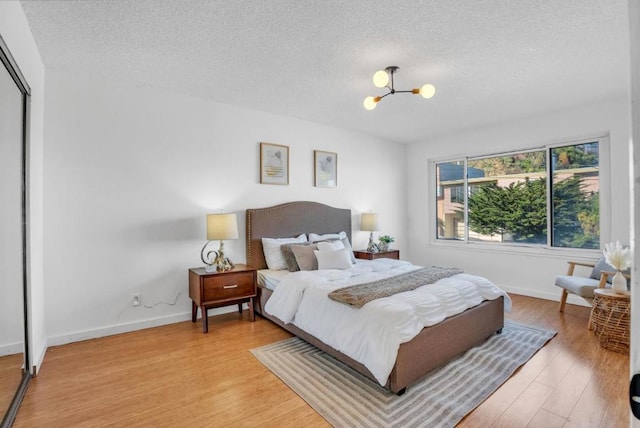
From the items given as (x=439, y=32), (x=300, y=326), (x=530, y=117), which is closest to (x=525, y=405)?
(x=300, y=326)

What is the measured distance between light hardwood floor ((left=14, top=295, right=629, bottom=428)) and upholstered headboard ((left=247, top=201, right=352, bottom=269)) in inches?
46.5

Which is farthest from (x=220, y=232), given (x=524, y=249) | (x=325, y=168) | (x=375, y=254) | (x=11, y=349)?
(x=524, y=249)

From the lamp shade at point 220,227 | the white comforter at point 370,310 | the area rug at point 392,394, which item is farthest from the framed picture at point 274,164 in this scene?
the area rug at point 392,394

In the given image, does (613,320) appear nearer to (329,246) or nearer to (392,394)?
(392,394)

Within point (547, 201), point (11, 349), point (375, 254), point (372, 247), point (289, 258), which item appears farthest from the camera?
point (372, 247)

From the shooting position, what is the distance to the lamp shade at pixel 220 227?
3.51 m

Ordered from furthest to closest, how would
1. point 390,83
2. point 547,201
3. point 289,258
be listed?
point 547,201, point 289,258, point 390,83

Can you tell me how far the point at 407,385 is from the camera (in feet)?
7.41

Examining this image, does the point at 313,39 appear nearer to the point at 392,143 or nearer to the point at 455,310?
the point at 455,310

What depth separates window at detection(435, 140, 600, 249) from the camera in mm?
4246

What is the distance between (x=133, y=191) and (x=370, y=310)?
2.73m

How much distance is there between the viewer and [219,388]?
7.61ft

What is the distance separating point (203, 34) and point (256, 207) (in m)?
2.19

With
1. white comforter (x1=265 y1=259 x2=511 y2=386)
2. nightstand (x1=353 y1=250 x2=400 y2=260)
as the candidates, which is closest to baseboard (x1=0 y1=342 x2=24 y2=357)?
white comforter (x1=265 y1=259 x2=511 y2=386)
